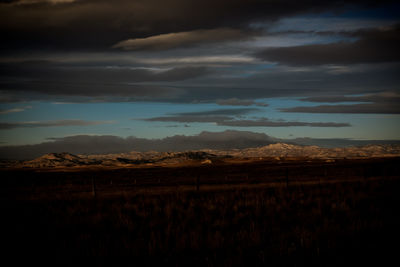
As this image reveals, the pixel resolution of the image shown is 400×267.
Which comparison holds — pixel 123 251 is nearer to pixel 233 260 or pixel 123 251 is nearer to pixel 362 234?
pixel 233 260

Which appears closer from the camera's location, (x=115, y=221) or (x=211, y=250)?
(x=211, y=250)

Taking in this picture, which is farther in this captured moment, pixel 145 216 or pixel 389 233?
pixel 145 216

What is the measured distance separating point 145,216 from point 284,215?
476cm

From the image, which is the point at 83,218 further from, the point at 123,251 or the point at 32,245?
the point at 123,251

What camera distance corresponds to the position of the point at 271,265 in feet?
21.2

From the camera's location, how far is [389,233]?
27.6 ft

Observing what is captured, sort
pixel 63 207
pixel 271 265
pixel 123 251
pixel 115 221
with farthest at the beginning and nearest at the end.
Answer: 1. pixel 63 207
2. pixel 115 221
3. pixel 123 251
4. pixel 271 265

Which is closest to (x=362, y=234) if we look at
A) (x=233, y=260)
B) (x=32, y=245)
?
(x=233, y=260)

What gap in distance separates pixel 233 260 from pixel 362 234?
3.87 meters

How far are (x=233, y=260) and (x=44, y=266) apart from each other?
12.4 ft

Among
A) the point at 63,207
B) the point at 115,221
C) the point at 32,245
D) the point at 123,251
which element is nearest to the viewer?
the point at 123,251

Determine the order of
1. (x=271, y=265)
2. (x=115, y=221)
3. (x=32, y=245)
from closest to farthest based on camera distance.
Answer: (x=271, y=265)
(x=32, y=245)
(x=115, y=221)

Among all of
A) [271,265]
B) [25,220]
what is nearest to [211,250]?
[271,265]

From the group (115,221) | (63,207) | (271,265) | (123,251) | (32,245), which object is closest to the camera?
(271,265)
